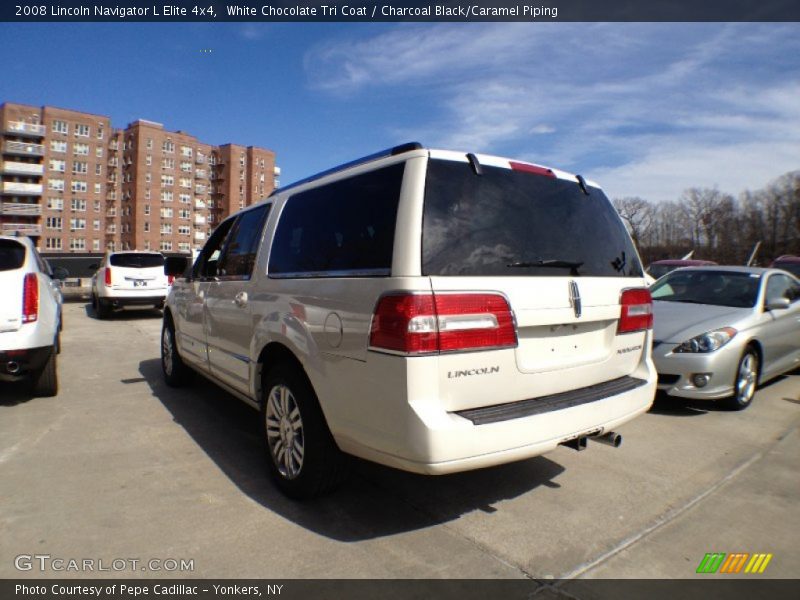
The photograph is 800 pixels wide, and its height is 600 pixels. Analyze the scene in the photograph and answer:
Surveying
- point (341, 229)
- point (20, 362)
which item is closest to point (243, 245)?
point (341, 229)

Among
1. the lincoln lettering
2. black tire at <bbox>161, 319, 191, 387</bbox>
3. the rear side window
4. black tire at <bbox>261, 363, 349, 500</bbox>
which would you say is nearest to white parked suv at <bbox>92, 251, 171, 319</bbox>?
black tire at <bbox>161, 319, 191, 387</bbox>

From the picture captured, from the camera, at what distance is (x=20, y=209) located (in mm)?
74062

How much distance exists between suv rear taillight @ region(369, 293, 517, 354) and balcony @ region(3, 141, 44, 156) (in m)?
93.7

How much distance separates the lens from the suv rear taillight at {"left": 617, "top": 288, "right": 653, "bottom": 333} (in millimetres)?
3099

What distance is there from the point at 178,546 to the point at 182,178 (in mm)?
96441

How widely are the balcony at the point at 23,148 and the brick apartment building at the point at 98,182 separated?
0.12 metres

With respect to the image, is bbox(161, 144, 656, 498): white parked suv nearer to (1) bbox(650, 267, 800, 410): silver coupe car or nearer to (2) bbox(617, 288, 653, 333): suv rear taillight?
(2) bbox(617, 288, 653, 333): suv rear taillight

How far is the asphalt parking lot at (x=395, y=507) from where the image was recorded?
242 cm

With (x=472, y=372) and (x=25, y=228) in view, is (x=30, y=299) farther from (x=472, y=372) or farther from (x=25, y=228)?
(x=25, y=228)

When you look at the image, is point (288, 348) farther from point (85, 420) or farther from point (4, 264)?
point (4, 264)

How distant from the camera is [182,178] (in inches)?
3489

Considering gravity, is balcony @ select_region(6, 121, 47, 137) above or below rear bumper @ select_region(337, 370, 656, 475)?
above

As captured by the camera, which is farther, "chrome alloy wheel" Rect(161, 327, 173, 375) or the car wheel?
"chrome alloy wheel" Rect(161, 327, 173, 375)

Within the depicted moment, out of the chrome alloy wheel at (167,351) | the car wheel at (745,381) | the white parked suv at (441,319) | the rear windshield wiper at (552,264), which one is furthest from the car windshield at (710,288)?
the chrome alloy wheel at (167,351)
